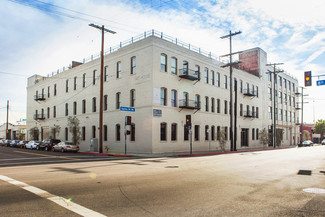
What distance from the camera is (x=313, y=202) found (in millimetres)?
6773

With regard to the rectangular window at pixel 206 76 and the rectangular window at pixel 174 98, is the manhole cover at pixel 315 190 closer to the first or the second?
the rectangular window at pixel 174 98

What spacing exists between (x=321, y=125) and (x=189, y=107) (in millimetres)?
89691

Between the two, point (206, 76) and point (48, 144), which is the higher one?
point (206, 76)

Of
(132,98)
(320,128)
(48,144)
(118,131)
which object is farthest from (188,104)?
(320,128)

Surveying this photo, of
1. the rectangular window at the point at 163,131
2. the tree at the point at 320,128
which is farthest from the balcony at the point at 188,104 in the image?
the tree at the point at 320,128

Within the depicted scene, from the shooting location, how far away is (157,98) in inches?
1160

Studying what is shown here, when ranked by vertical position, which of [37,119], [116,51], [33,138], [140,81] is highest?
[116,51]

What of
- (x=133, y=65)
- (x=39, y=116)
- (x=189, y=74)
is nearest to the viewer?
(x=133, y=65)

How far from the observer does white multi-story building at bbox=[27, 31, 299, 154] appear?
1172 inches

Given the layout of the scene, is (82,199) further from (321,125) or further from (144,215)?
(321,125)

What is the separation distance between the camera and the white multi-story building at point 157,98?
29781 mm

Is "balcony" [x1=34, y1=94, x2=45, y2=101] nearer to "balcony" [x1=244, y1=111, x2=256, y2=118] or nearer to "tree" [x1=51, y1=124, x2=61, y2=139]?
"tree" [x1=51, y1=124, x2=61, y2=139]

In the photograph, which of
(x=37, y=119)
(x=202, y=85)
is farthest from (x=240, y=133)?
(x=37, y=119)

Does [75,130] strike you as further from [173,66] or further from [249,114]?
[249,114]
